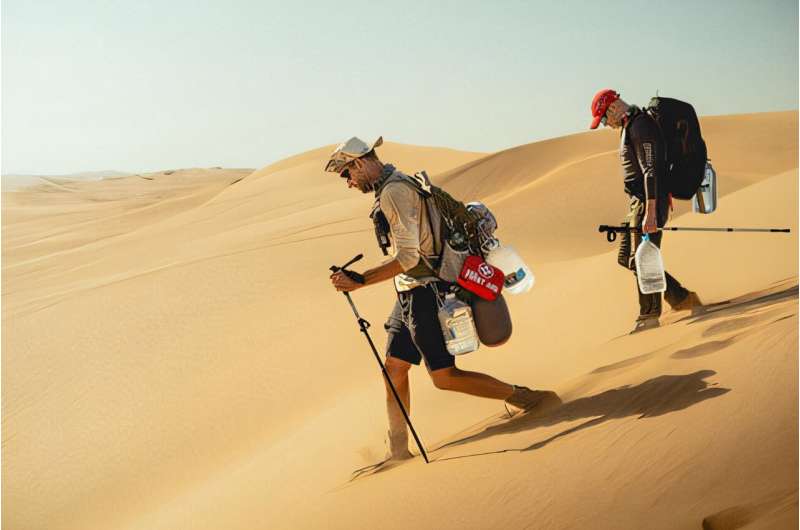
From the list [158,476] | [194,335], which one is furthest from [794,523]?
Answer: [194,335]

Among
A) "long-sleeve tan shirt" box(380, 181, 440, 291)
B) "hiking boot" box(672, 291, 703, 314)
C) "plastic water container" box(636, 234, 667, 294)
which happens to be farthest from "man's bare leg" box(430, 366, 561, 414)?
"hiking boot" box(672, 291, 703, 314)

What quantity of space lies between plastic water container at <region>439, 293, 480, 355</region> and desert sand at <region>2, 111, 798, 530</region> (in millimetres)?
548

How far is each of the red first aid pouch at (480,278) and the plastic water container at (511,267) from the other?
0.15m

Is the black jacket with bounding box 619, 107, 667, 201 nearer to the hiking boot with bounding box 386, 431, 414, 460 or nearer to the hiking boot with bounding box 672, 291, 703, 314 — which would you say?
the hiking boot with bounding box 672, 291, 703, 314

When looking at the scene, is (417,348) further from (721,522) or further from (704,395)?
(721,522)

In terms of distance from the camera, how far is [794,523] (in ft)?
8.83

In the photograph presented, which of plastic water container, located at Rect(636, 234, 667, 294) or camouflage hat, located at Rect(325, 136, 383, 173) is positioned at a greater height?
camouflage hat, located at Rect(325, 136, 383, 173)

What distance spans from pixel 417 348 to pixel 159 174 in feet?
258

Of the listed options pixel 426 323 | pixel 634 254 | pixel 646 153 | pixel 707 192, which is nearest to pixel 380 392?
pixel 634 254

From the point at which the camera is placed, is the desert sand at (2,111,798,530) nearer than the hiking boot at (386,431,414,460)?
Yes

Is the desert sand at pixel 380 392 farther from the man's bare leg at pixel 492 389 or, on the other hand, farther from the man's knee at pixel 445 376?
the man's knee at pixel 445 376

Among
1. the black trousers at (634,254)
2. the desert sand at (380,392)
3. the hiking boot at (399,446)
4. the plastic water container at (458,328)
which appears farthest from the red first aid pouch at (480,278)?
the black trousers at (634,254)

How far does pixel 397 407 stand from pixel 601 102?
2596mm

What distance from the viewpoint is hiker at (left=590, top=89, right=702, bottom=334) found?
5.49 meters
